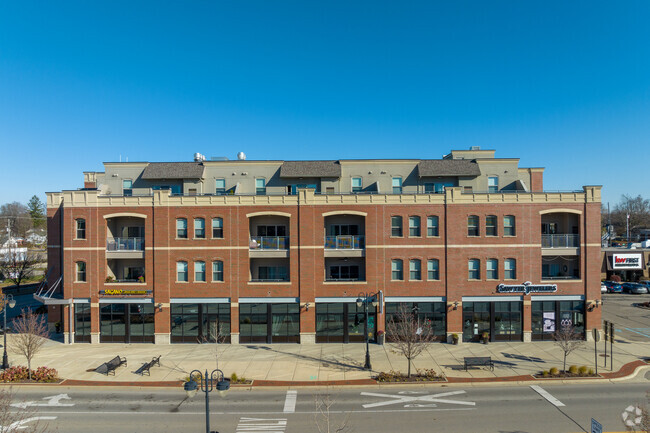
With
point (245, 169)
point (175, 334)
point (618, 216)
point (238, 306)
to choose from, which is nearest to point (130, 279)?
point (175, 334)

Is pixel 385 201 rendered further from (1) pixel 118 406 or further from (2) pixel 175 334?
(1) pixel 118 406

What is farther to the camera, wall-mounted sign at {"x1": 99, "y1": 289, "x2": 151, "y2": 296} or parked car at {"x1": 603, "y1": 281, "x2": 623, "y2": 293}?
parked car at {"x1": 603, "y1": 281, "x2": 623, "y2": 293}

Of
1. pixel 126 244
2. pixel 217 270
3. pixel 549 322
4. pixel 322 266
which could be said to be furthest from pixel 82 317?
pixel 549 322

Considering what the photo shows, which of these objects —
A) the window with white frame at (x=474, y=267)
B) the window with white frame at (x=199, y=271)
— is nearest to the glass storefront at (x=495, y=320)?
the window with white frame at (x=474, y=267)

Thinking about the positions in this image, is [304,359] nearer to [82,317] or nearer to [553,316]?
[82,317]

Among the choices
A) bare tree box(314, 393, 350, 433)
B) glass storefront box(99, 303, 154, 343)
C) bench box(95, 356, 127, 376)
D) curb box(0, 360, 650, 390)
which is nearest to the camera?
bare tree box(314, 393, 350, 433)

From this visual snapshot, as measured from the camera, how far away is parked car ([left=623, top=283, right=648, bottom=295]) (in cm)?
5247

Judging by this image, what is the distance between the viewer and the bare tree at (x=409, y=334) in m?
22.4

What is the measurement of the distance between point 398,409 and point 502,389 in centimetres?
678

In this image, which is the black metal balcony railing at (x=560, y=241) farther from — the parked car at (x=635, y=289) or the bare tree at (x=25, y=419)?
the bare tree at (x=25, y=419)

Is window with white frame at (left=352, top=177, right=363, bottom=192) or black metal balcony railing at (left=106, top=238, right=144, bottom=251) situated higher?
window with white frame at (left=352, top=177, right=363, bottom=192)

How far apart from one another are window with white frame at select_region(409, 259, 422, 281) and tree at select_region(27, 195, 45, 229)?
12220 cm

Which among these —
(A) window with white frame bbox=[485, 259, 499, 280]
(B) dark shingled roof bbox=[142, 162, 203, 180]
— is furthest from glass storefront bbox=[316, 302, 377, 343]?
(B) dark shingled roof bbox=[142, 162, 203, 180]

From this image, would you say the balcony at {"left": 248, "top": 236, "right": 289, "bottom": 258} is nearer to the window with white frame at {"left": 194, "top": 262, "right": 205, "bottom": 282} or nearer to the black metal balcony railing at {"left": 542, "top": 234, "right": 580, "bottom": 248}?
the window with white frame at {"left": 194, "top": 262, "right": 205, "bottom": 282}
